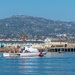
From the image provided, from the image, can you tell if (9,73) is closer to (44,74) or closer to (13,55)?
(44,74)

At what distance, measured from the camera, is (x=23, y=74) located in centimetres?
5269

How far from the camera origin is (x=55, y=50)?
151 metres

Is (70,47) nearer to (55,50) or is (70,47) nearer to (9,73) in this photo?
(55,50)

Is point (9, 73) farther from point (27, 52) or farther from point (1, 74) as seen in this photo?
point (27, 52)

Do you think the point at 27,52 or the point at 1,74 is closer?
the point at 1,74

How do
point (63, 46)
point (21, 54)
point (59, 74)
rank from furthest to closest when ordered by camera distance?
point (63, 46) < point (21, 54) < point (59, 74)

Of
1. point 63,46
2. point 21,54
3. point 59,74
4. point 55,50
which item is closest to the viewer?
point 59,74

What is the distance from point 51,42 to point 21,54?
7092 cm

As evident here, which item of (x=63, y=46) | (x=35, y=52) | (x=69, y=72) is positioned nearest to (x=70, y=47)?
(x=63, y=46)

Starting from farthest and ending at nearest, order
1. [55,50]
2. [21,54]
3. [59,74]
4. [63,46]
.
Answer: [63,46] → [55,50] → [21,54] → [59,74]

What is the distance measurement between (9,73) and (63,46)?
353 feet

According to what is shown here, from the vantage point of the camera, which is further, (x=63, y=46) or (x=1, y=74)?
(x=63, y=46)

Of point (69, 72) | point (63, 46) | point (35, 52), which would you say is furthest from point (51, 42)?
point (69, 72)

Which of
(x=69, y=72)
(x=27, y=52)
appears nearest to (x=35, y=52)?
(x=27, y=52)
